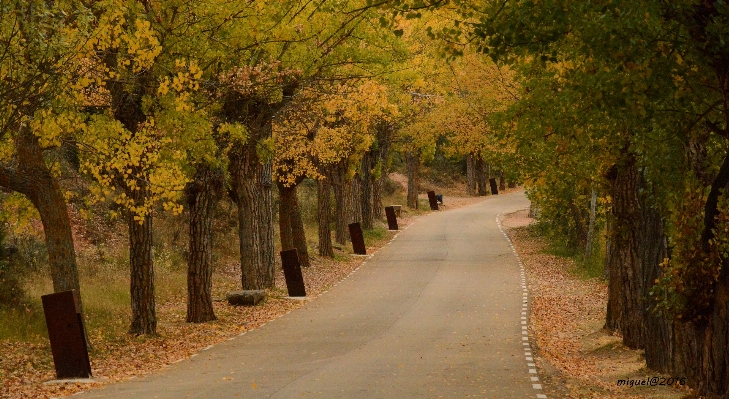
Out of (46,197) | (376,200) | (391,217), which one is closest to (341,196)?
(391,217)

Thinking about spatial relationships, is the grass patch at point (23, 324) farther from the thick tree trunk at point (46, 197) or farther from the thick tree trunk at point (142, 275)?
the thick tree trunk at point (46, 197)

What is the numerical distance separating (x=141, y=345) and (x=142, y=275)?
1.47m

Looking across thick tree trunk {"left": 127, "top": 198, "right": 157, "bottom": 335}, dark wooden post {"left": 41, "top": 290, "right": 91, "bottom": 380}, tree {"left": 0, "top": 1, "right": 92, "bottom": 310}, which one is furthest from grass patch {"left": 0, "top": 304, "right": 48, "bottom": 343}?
dark wooden post {"left": 41, "top": 290, "right": 91, "bottom": 380}

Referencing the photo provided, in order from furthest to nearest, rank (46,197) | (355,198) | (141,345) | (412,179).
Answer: (412,179) → (355,198) → (141,345) → (46,197)

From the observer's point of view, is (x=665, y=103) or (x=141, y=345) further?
(x=141, y=345)

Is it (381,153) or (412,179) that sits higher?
(381,153)

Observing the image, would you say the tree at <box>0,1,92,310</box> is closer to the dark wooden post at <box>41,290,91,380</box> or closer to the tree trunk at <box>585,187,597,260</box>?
the dark wooden post at <box>41,290,91,380</box>

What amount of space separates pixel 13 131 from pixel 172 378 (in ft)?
Answer: 14.8

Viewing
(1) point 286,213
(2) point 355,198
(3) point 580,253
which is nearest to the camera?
(1) point 286,213

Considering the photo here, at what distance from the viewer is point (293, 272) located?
89.9 ft

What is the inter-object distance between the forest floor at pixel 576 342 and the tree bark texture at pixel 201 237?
7212 mm

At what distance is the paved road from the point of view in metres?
13.7

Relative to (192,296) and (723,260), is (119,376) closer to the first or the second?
(192,296)

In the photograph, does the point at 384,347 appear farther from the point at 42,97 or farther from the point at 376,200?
the point at 376,200
